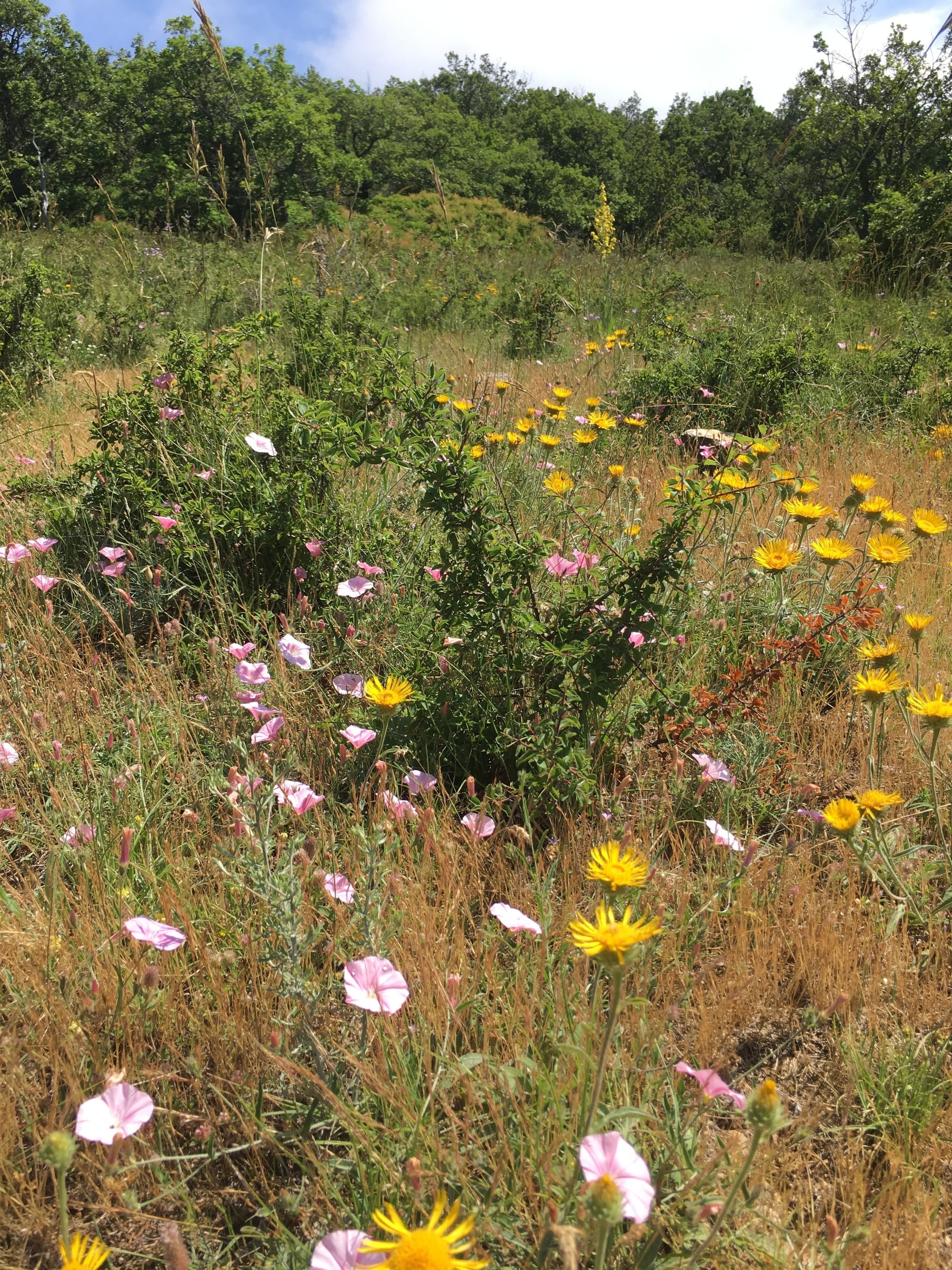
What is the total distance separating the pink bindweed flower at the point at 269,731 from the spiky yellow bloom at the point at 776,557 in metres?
1.25

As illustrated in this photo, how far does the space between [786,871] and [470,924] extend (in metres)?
0.64

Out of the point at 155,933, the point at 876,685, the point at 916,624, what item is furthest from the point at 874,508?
the point at 155,933

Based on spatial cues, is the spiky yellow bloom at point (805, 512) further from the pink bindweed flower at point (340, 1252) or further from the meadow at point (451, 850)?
the pink bindweed flower at point (340, 1252)

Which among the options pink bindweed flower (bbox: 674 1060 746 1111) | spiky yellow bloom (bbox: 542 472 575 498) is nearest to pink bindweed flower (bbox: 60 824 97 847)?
pink bindweed flower (bbox: 674 1060 746 1111)

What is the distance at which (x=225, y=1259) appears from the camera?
3.28ft

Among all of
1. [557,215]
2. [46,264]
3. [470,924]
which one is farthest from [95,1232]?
[557,215]

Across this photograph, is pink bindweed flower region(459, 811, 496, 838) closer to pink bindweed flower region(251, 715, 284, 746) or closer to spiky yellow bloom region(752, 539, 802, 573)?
pink bindweed flower region(251, 715, 284, 746)

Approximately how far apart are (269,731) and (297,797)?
0.76 ft

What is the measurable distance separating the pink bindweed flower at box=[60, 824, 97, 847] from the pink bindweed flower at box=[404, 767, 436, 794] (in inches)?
24.1

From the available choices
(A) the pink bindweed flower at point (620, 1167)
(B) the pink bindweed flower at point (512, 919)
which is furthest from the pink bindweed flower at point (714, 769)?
(A) the pink bindweed flower at point (620, 1167)

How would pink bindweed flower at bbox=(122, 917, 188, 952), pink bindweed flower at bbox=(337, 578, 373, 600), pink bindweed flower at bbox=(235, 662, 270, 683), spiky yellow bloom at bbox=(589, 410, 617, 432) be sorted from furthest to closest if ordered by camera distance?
1. spiky yellow bloom at bbox=(589, 410, 617, 432)
2. pink bindweed flower at bbox=(337, 578, 373, 600)
3. pink bindweed flower at bbox=(235, 662, 270, 683)
4. pink bindweed flower at bbox=(122, 917, 188, 952)

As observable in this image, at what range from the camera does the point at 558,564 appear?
2.04 meters

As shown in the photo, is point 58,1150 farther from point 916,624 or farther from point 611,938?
point 916,624

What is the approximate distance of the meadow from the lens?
3.31 feet
